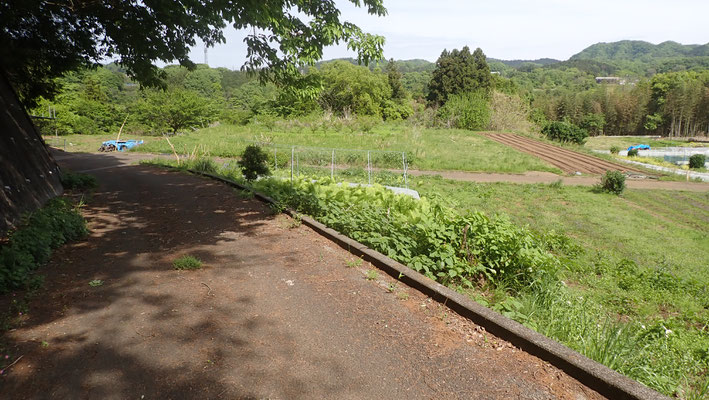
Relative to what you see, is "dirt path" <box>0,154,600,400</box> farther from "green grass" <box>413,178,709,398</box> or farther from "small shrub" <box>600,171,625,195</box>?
"small shrub" <box>600,171,625,195</box>

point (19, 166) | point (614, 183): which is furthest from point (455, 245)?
point (614, 183)

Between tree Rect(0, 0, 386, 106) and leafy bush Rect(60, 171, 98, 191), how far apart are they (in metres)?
2.02

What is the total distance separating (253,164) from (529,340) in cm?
850

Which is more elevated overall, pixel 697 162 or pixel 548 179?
pixel 548 179

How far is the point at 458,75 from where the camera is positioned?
169ft

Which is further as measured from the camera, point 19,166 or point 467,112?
point 467,112

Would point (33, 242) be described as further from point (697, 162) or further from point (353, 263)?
point (697, 162)

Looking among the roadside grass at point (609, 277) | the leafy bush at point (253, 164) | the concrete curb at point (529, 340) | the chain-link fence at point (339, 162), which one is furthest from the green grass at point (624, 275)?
the leafy bush at point (253, 164)

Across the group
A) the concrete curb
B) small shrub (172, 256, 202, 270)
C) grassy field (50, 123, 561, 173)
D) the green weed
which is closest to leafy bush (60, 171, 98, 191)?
small shrub (172, 256, 202, 270)

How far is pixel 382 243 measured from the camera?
15.1 feet

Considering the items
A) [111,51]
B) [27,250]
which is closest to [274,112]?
[111,51]

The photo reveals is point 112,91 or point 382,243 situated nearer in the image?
point 382,243

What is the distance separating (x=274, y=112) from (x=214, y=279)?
138ft

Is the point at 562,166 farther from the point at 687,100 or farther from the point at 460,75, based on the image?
the point at 687,100
